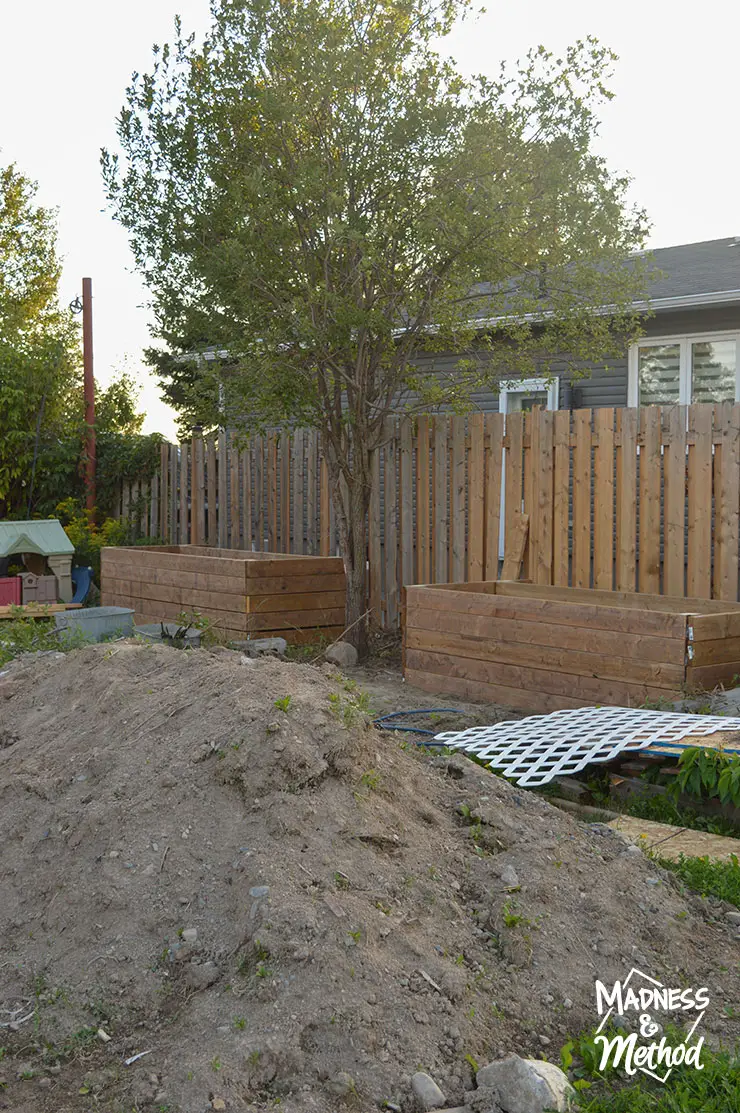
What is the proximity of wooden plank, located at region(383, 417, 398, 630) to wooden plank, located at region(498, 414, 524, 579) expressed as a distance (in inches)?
61.6

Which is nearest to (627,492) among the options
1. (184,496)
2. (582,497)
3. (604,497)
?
(604,497)

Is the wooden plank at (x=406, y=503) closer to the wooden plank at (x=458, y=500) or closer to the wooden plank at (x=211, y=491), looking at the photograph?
the wooden plank at (x=458, y=500)

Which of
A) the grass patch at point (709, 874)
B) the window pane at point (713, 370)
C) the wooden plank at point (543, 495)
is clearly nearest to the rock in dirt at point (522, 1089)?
the grass patch at point (709, 874)

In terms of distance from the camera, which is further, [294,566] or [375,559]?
[375,559]

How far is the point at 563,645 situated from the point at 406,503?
3603mm

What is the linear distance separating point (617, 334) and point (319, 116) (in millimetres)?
5170

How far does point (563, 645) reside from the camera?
724cm

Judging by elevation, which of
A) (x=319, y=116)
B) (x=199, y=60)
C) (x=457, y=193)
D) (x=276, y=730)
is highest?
(x=199, y=60)

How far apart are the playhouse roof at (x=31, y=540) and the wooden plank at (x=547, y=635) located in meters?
5.49

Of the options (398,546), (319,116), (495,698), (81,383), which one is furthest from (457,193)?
(81,383)

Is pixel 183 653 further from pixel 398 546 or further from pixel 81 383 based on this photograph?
pixel 81 383

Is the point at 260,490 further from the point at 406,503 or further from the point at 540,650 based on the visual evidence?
the point at 540,650

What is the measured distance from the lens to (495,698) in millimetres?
7691

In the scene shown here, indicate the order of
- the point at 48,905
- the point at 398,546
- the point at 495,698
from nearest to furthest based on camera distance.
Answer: the point at 48,905
the point at 495,698
the point at 398,546
